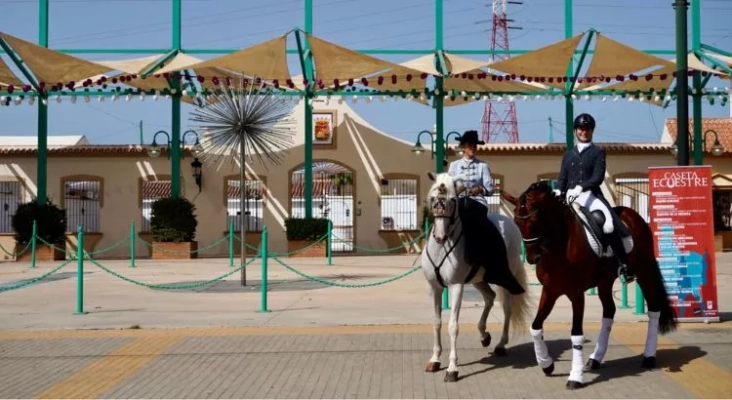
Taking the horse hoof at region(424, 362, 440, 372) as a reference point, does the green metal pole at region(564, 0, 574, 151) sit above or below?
above

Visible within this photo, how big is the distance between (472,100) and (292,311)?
1641 centimetres

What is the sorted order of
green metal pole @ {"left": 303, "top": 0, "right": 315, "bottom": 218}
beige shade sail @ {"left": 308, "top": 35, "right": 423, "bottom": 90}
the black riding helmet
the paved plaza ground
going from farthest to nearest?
green metal pole @ {"left": 303, "top": 0, "right": 315, "bottom": 218} → beige shade sail @ {"left": 308, "top": 35, "right": 423, "bottom": 90} → the black riding helmet → the paved plaza ground

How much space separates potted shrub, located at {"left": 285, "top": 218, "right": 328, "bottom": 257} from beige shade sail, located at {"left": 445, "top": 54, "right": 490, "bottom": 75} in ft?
19.6

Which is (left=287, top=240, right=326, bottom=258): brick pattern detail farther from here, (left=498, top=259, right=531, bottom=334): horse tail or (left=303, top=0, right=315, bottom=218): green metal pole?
(left=498, top=259, right=531, bottom=334): horse tail

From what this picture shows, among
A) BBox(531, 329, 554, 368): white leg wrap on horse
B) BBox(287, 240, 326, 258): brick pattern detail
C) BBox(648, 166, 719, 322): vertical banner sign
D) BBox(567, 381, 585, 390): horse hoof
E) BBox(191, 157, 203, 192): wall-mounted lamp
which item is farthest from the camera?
BBox(191, 157, 203, 192): wall-mounted lamp

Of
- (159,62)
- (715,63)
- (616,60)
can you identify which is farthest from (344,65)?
(715,63)

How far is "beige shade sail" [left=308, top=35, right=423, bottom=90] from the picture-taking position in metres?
21.7

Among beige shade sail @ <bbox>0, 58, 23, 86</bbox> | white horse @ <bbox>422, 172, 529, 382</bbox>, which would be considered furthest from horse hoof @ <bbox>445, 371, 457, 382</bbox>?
beige shade sail @ <bbox>0, 58, 23, 86</bbox>

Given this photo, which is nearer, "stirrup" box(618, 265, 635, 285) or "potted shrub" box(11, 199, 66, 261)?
"stirrup" box(618, 265, 635, 285)

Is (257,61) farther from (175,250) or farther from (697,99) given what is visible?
(697,99)

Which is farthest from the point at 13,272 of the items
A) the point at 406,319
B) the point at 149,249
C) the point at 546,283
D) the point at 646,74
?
the point at 646,74

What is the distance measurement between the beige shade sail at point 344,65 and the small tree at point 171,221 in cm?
579

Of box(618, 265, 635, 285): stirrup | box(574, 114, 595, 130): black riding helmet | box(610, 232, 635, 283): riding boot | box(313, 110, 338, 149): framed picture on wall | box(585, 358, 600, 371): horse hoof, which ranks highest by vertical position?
box(313, 110, 338, 149): framed picture on wall

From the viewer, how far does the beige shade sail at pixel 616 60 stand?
2152 cm
